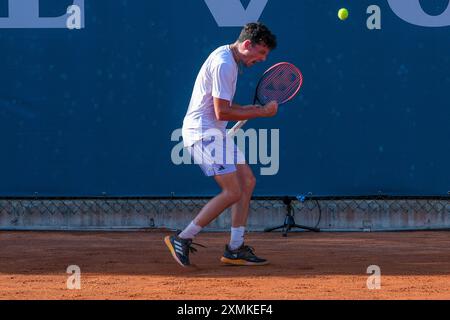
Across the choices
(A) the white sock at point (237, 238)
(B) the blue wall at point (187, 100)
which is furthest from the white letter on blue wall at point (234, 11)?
(A) the white sock at point (237, 238)

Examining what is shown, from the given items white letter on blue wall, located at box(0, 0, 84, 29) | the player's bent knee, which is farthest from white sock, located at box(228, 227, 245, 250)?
white letter on blue wall, located at box(0, 0, 84, 29)

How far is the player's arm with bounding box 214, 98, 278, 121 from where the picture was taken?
20.3ft

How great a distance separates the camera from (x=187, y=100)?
8820 millimetres

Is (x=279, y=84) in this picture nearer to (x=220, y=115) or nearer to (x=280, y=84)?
(x=280, y=84)

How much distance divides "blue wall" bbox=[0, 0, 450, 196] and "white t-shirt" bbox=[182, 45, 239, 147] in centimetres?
231

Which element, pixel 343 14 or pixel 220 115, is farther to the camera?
pixel 343 14

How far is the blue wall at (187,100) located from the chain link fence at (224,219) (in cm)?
13

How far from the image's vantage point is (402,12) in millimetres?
8617

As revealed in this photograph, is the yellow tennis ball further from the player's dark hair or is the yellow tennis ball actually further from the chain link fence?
the player's dark hair

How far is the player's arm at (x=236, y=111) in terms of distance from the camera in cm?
618

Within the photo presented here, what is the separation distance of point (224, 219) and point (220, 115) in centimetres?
296

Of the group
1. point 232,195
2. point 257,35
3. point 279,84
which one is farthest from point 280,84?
point 232,195

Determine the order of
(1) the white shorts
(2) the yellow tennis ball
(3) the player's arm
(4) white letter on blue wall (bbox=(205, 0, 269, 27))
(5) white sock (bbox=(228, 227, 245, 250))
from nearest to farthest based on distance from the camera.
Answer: (3) the player's arm < (1) the white shorts < (5) white sock (bbox=(228, 227, 245, 250)) < (2) the yellow tennis ball < (4) white letter on blue wall (bbox=(205, 0, 269, 27))

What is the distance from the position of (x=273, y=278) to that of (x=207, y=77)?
4.63ft
